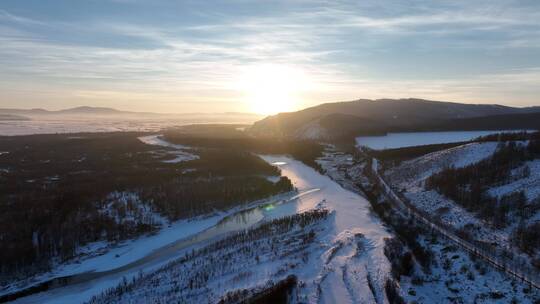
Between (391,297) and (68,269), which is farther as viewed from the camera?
(68,269)

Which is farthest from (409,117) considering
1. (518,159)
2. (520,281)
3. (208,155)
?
(520,281)

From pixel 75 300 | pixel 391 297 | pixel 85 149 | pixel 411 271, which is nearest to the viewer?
pixel 391 297

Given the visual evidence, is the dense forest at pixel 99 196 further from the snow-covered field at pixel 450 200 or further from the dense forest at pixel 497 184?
the dense forest at pixel 497 184

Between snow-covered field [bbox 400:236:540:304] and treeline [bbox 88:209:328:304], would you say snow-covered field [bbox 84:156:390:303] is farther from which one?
snow-covered field [bbox 400:236:540:304]

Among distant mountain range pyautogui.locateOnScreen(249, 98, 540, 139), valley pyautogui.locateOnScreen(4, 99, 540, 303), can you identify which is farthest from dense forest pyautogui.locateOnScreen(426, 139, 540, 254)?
distant mountain range pyautogui.locateOnScreen(249, 98, 540, 139)

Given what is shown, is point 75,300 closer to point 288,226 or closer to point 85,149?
point 288,226

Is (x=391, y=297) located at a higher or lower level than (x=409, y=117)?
lower

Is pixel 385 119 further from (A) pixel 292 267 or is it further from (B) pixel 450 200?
(A) pixel 292 267
